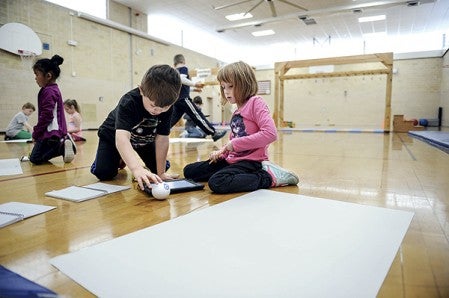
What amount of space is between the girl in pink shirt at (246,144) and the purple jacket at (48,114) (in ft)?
4.74

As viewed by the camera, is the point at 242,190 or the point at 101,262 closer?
the point at 101,262

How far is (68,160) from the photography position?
2367 mm

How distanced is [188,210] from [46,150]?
5.66ft

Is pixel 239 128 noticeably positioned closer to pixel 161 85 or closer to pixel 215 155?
pixel 215 155

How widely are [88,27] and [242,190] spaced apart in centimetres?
713

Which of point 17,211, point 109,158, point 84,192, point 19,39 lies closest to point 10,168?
point 109,158

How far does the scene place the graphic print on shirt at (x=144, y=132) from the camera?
153cm

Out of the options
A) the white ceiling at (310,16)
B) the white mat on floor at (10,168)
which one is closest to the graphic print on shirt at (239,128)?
the white mat on floor at (10,168)

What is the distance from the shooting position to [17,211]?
109cm

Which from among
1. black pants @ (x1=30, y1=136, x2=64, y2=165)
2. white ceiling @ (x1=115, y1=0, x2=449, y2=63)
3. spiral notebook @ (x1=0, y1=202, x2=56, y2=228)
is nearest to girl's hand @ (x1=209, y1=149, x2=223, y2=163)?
spiral notebook @ (x1=0, y1=202, x2=56, y2=228)

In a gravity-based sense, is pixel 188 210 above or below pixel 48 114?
below

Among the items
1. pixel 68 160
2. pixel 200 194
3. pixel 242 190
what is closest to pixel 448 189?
pixel 242 190

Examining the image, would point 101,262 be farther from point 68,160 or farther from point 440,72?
point 440,72

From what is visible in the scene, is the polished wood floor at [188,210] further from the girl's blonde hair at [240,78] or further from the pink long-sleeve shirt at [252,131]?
the girl's blonde hair at [240,78]
